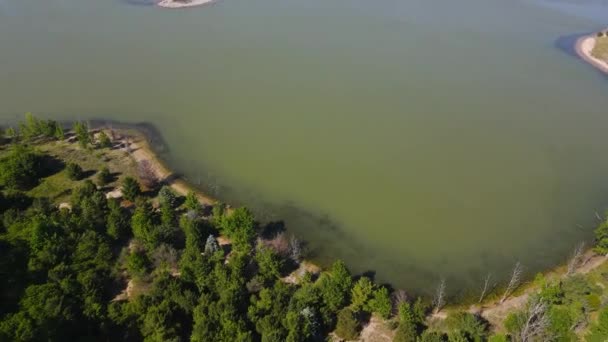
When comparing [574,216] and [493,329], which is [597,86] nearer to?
Answer: [574,216]

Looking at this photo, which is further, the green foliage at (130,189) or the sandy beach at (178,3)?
the sandy beach at (178,3)

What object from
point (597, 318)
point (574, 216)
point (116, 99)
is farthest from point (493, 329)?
point (116, 99)

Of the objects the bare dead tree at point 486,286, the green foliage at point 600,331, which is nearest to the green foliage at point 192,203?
the bare dead tree at point 486,286

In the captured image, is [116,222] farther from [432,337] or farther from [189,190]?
[432,337]

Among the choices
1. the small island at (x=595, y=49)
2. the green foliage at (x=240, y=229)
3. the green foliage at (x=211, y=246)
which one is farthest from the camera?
the small island at (x=595, y=49)

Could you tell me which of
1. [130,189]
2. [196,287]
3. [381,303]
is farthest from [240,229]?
[381,303]

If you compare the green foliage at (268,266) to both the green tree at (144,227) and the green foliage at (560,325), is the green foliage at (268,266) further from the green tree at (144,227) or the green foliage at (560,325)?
the green foliage at (560,325)

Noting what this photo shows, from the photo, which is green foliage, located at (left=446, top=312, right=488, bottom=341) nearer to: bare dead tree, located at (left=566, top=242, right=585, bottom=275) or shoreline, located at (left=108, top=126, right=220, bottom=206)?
bare dead tree, located at (left=566, top=242, right=585, bottom=275)

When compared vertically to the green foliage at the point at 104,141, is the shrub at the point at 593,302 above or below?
below
